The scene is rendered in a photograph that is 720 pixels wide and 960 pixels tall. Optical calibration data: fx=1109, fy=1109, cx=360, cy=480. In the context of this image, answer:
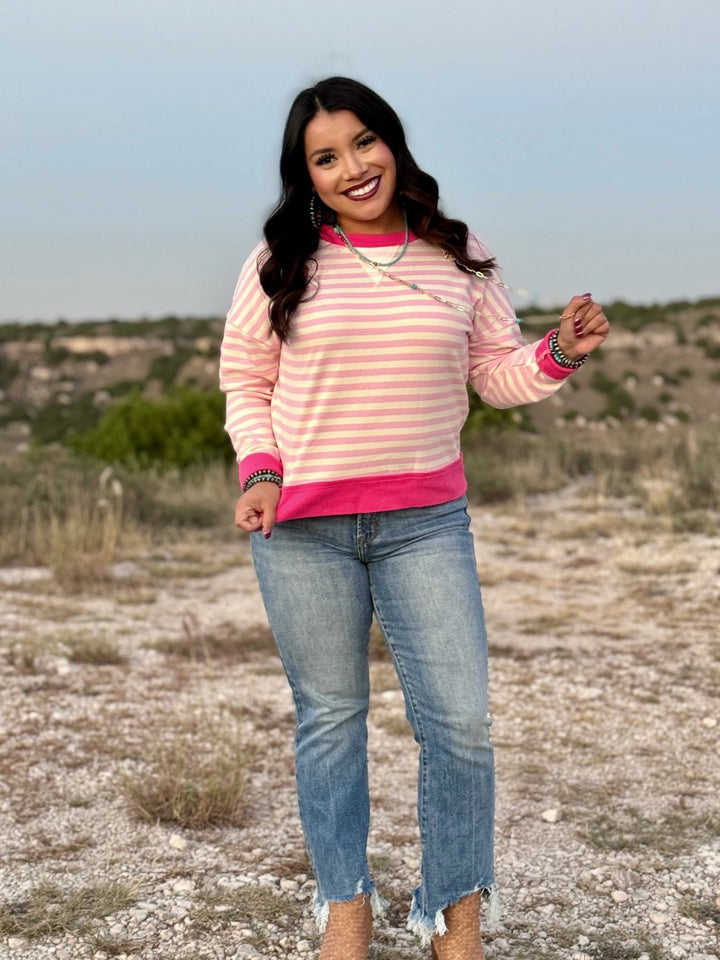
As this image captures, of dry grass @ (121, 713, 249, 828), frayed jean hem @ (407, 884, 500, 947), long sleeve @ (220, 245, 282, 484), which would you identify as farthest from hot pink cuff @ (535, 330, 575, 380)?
dry grass @ (121, 713, 249, 828)

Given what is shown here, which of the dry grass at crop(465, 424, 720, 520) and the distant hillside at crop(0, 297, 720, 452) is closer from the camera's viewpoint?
the dry grass at crop(465, 424, 720, 520)

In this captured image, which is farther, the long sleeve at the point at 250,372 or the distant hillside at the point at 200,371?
the distant hillside at the point at 200,371

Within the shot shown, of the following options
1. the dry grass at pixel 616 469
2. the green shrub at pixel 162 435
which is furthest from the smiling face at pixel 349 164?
the green shrub at pixel 162 435

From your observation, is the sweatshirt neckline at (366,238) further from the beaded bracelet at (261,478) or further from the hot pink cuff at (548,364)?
the beaded bracelet at (261,478)

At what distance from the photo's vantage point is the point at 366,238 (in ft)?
7.77

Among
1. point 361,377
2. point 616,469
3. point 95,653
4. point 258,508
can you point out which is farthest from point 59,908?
point 616,469

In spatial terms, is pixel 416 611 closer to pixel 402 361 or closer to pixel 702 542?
pixel 402 361

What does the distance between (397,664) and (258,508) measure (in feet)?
1.46

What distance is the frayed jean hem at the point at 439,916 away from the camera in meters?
2.35

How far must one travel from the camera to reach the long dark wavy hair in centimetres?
227

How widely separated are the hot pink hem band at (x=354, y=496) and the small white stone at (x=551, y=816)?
66.6 inches

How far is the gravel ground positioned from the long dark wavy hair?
5.32 feet

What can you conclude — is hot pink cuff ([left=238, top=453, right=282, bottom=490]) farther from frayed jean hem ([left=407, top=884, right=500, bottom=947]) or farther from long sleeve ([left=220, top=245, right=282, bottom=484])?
frayed jean hem ([left=407, top=884, right=500, bottom=947])

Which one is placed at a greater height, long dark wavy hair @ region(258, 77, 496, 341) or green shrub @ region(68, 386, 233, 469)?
long dark wavy hair @ region(258, 77, 496, 341)
